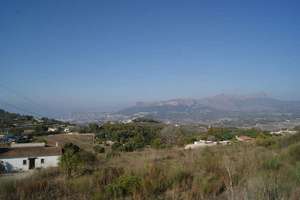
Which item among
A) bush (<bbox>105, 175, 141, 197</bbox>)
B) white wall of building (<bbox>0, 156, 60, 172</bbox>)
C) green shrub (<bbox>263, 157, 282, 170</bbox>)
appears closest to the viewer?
bush (<bbox>105, 175, 141, 197</bbox>)

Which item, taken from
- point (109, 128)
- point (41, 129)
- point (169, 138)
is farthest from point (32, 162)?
point (41, 129)

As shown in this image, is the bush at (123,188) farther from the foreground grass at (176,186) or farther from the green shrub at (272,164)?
the green shrub at (272,164)

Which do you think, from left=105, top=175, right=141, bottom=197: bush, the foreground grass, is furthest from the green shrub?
left=105, top=175, right=141, bottom=197: bush

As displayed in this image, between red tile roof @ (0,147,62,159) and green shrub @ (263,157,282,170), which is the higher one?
green shrub @ (263,157,282,170)

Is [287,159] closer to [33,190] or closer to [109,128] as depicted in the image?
[33,190]

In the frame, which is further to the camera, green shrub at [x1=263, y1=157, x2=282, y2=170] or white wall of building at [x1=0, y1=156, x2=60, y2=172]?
white wall of building at [x1=0, y1=156, x2=60, y2=172]

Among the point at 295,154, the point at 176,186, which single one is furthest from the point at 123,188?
the point at 295,154

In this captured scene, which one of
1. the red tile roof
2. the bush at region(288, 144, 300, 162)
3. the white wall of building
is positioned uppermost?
the bush at region(288, 144, 300, 162)

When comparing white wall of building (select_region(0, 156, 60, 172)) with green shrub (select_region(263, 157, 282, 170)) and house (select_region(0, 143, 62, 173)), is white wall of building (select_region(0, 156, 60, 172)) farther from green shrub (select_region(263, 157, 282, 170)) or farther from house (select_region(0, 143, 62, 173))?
green shrub (select_region(263, 157, 282, 170))

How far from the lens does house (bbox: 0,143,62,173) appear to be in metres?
41.4

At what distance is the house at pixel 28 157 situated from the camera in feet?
136

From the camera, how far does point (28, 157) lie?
42750 mm

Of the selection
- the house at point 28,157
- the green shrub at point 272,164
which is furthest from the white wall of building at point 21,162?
the green shrub at point 272,164

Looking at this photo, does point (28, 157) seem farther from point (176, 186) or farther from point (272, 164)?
point (176, 186)
